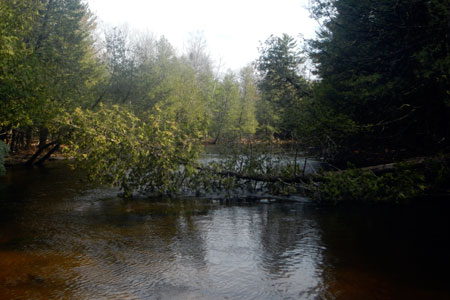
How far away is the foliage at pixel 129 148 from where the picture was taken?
1316cm

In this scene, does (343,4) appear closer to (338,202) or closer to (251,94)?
(338,202)

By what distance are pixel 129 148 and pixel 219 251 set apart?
6086 mm

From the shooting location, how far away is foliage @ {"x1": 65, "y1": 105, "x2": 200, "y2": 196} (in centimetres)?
1316

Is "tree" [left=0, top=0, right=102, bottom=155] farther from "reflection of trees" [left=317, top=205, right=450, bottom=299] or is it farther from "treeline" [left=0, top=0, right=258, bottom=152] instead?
"reflection of trees" [left=317, top=205, right=450, bottom=299]

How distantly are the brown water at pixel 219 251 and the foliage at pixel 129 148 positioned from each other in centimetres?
112

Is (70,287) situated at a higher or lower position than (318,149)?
lower

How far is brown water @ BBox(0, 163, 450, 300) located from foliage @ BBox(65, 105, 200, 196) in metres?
1.12

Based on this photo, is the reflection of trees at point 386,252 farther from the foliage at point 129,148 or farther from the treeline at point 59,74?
the treeline at point 59,74

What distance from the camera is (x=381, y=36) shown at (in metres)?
14.7

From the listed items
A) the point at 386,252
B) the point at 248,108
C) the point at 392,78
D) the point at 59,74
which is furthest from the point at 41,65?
the point at 248,108

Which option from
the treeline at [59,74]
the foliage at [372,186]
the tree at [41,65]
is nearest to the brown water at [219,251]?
the foliage at [372,186]

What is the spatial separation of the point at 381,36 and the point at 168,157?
30.3ft

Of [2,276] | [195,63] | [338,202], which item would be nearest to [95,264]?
[2,276]

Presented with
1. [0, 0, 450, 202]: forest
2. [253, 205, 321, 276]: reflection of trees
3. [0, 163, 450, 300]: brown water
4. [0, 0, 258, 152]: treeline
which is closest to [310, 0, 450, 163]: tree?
[0, 0, 450, 202]: forest
